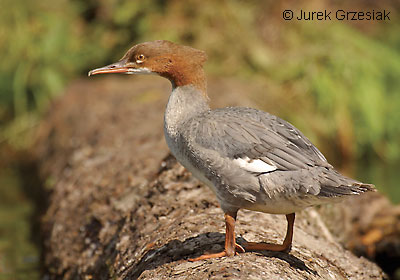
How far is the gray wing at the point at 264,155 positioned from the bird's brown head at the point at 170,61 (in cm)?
40

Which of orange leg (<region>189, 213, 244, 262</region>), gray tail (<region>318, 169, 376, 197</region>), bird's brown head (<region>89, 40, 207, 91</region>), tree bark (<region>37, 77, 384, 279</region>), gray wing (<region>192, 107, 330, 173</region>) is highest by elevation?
bird's brown head (<region>89, 40, 207, 91</region>)

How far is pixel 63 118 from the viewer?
8211 millimetres

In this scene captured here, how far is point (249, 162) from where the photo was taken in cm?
375

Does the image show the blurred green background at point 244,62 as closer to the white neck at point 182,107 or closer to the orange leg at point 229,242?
the white neck at point 182,107

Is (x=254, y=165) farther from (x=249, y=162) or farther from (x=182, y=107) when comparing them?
(x=182, y=107)

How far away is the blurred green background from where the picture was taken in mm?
9234

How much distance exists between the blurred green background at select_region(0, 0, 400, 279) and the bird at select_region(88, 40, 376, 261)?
15.0 feet

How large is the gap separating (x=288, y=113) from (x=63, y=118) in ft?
10.3

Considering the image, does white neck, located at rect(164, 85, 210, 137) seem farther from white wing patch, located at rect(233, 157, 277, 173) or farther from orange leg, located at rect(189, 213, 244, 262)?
orange leg, located at rect(189, 213, 244, 262)

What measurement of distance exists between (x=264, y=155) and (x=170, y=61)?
3.28ft

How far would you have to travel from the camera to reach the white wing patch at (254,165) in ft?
12.2

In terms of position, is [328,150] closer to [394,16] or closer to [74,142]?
[74,142]

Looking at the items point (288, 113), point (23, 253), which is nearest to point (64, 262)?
point (23, 253)

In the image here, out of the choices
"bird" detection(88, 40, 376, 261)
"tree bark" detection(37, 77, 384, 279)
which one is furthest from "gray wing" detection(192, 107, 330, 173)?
"tree bark" detection(37, 77, 384, 279)
